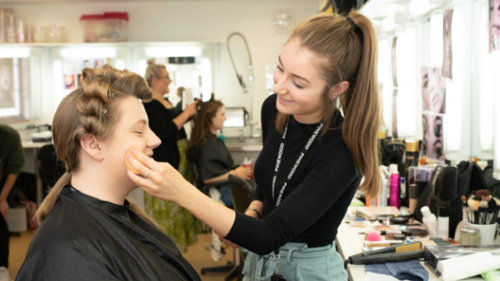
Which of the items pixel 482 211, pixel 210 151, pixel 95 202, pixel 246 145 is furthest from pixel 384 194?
pixel 246 145

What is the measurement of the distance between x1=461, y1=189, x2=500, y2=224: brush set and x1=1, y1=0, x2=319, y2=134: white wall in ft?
12.3

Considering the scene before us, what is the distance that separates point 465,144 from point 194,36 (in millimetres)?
3769

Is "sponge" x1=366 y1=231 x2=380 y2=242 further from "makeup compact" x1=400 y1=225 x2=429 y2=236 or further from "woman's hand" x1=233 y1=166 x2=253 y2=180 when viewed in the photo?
"woman's hand" x1=233 y1=166 x2=253 y2=180

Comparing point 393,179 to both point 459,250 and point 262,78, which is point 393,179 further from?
point 262,78

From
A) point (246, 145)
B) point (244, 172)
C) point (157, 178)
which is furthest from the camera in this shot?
point (246, 145)

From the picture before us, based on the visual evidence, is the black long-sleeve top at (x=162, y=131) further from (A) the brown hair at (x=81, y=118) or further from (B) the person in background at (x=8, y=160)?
(A) the brown hair at (x=81, y=118)

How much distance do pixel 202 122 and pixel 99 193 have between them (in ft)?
7.29

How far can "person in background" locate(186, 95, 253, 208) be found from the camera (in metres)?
3.20

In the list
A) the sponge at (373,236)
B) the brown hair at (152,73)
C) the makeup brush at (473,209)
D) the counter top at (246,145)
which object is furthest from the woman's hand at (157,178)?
the counter top at (246,145)

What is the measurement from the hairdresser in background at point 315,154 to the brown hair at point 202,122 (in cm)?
207

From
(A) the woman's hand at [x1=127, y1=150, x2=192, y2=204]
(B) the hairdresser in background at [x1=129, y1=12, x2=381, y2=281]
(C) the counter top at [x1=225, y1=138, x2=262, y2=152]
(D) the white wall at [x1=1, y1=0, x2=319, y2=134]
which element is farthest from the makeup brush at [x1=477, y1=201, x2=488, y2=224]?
(D) the white wall at [x1=1, y1=0, x2=319, y2=134]

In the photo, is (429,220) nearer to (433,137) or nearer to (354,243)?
(354,243)

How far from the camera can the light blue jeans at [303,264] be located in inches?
45.8

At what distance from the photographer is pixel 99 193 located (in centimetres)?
109
